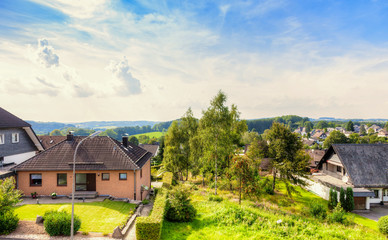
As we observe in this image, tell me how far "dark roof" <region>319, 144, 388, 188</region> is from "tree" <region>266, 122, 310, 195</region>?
5.37 meters

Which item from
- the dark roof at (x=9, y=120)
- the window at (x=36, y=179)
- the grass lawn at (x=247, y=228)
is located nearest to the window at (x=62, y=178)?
the window at (x=36, y=179)

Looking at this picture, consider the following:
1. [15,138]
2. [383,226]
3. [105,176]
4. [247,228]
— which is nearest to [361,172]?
[383,226]

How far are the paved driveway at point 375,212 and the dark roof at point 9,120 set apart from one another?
4031 centimetres

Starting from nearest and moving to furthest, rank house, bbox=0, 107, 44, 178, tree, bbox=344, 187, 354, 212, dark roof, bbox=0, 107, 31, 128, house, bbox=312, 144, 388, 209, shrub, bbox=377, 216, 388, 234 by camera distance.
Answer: shrub, bbox=377, 216, 388, 234 → house, bbox=0, 107, 44, 178 → dark roof, bbox=0, 107, 31, 128 → tree, bbox=344, 187, 354, 212 → house, bbox=312, 144, 388, 209

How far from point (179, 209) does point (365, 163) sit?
26277mm

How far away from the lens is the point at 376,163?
2645 cm

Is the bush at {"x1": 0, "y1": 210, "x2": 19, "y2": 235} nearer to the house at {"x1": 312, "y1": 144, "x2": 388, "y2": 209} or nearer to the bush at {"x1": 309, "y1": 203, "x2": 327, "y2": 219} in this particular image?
the bush at {"x1": 309, "y1": 203, "x2": 327, "y2": 219}

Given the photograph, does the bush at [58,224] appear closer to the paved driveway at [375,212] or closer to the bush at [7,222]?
the bush at [7,222]

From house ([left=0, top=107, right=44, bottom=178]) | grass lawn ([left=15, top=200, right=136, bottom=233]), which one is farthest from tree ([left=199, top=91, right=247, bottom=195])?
house ([left=0, top=107, right=44, bottom=178])

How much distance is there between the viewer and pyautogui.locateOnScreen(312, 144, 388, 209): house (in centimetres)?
2423

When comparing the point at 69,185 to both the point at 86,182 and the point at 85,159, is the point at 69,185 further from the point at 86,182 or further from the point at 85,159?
the point at 85,159

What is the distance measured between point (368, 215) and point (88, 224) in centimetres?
2780

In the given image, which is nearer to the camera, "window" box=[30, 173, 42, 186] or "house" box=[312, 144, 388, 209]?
"window" box=[30, 173, 42, 186]

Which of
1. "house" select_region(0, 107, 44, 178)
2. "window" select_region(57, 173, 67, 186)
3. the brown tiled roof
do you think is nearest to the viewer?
"window" select_region(57, 173, 67, 186)
